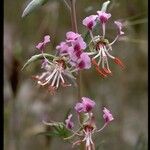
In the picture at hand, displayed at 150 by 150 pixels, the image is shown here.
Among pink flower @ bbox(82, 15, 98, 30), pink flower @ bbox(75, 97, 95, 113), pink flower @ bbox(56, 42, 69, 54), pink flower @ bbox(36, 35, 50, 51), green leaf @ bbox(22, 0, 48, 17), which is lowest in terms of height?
pink flower @ bbox(75, 97, 95, 113)

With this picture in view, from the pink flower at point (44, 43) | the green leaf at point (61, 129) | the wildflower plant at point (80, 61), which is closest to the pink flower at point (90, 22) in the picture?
the wildflower plant at point (80, 61)

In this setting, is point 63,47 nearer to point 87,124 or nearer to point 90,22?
point 90,22

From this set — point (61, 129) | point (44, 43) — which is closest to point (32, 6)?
point (44, 43)

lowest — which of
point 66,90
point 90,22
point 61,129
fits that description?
point 61,129

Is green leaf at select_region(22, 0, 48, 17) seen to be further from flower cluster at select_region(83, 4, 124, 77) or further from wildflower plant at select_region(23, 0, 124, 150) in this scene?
flower cluster at select_region(83, 4, 124, 77)

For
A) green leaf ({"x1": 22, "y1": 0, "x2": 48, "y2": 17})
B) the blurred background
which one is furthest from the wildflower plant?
the blurred background
